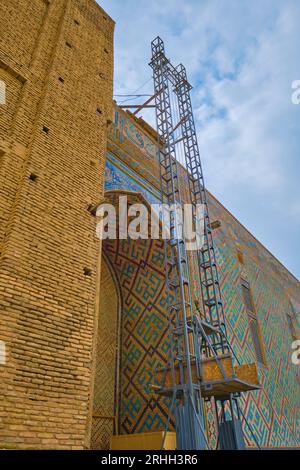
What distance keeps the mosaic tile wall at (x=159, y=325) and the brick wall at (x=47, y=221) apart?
121 centimetres

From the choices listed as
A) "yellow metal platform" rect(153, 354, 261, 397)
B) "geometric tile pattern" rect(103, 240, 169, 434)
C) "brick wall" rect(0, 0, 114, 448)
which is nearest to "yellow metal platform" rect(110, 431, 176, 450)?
"geometric tile pattern" rect(103, 240, 169, 434)

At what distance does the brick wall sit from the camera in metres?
3.22

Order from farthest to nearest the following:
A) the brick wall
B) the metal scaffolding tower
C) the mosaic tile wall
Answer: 1. the mosaic tile wall
2. the metal scaffolding tower
3. the brick wall

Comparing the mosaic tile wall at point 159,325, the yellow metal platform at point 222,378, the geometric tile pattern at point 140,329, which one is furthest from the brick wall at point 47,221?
the geometric tile pattern at point 140,329

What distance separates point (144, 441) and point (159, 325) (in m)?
2.00

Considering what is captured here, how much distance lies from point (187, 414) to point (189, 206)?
4910 mm

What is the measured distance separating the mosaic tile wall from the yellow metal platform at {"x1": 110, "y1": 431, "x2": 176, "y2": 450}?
0.35m

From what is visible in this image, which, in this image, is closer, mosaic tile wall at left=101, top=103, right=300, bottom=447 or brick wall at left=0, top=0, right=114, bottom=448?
brick wall at left=0, top=0, right=114, bottom=448

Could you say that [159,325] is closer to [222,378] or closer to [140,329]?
[140,329]

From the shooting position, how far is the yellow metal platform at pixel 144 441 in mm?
5488

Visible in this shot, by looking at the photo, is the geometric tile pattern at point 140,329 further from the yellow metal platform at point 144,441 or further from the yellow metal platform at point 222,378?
the yellow metal platform at point 222,378

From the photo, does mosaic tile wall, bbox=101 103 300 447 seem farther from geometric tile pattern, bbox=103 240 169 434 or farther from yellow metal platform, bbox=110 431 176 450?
yellow metal platform, bbox=110 431 176 450

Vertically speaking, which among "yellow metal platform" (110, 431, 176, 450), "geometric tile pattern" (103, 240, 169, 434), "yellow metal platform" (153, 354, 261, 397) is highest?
"geometric tile pattern" (103, 240, 169, 434)

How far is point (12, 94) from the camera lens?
4691 mm
